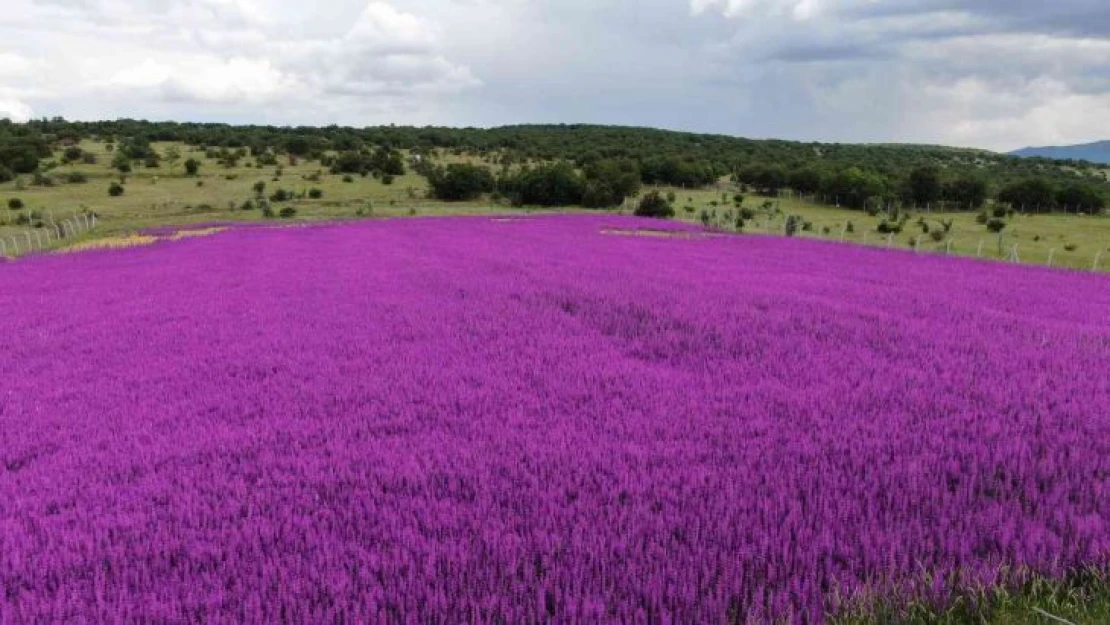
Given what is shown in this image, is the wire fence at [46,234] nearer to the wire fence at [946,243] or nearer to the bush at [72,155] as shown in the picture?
the bush at [72,155]

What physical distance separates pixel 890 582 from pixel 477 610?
1942mm

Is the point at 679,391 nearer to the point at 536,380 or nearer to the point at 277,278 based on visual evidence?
the point at 536,380

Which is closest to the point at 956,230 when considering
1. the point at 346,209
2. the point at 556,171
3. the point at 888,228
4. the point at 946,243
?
the point at 888,228

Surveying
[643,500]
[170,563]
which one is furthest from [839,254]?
[170,563]

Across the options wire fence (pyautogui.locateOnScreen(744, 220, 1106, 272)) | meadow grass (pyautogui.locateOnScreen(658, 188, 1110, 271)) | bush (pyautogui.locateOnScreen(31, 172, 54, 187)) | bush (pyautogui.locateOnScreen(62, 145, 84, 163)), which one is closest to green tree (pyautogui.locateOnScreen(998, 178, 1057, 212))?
meadow grass (pyautogui.locateOnScreen(658, 188, 1110, 271))

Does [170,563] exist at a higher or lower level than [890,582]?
lower

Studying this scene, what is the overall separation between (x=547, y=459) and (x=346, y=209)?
4804 cm

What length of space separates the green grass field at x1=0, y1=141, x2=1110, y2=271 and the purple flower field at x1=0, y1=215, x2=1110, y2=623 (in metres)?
30.8

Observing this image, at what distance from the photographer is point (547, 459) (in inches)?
207

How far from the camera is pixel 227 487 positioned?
4953 millimetres

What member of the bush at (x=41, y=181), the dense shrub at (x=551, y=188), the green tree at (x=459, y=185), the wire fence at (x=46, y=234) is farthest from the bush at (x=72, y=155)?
the dense shrub at (x=551, y=188)

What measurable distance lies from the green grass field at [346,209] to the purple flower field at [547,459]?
30.8 m

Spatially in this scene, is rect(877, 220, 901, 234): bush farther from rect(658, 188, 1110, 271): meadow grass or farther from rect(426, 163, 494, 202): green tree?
rect(426, 163, 494, 202): green tree

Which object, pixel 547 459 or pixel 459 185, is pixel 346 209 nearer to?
pixel 459 185
